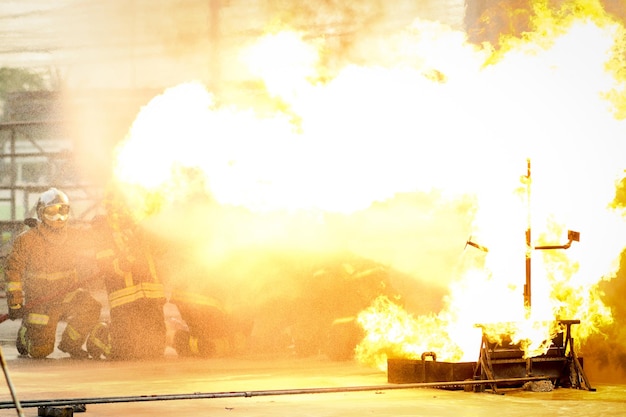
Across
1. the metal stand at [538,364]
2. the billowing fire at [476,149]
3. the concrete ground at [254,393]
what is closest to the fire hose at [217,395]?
the concrete ground at [254,393]

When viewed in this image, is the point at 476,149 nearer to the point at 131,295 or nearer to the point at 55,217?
the point at 131,295

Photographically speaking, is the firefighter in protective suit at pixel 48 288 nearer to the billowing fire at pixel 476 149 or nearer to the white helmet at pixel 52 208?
the white helmet at pixel 52 208

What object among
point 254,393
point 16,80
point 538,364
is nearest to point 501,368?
point 538,364

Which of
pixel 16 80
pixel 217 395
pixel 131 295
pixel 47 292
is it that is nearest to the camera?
pixel 217 395

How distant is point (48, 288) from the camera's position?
17391 millimetres

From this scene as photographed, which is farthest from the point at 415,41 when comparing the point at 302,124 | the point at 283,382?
the point at 283,382

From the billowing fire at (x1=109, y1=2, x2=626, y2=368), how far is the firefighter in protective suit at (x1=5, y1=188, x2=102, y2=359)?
221 centimetres

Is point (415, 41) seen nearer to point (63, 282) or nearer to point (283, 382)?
point (283, 382)

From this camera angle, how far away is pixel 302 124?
1667 cm

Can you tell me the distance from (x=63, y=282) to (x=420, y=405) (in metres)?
7.77

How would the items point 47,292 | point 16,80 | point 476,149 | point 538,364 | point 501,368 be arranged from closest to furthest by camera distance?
1. point 501,368
2. point 538,364
3. point 476,149
4. point 47,292
5. point 16,80

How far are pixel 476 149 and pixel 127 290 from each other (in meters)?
5.68

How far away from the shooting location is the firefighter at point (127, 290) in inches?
663

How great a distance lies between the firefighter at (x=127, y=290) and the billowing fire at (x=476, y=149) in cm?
156
